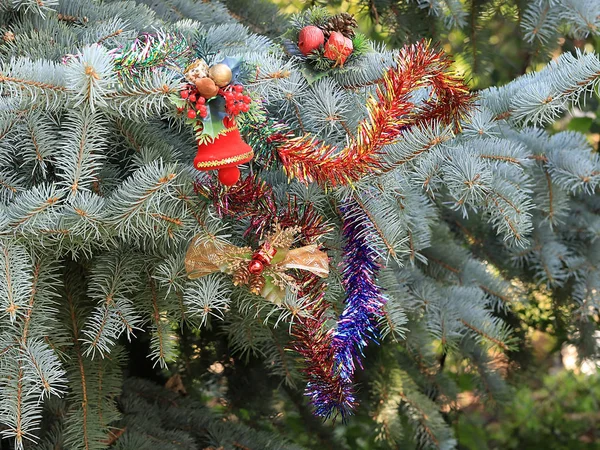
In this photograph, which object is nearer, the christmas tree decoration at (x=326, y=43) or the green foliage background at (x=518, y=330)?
the christmas tree decoration at (x=326, y=43)

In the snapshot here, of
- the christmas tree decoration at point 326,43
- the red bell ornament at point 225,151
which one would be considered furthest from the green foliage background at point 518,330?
the red bell ornament at point 225,151

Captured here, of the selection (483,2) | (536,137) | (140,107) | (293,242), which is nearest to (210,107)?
(140,107)

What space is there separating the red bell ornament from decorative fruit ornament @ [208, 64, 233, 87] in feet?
0.11

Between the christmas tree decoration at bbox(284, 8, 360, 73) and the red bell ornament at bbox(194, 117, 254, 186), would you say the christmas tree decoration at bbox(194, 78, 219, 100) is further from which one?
the christmas tree decoration at bbox(284, 8, 360, 73)

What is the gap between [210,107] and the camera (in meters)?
0.57

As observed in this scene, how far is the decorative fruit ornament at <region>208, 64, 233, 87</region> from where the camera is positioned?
1.81 feet

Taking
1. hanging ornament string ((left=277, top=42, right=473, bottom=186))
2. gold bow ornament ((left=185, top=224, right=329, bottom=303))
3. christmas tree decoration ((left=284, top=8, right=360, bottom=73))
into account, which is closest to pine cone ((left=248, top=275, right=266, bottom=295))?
gold bow ornament ((left=185, top=224, right=329, bottom=303))

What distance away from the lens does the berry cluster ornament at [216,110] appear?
553 mm

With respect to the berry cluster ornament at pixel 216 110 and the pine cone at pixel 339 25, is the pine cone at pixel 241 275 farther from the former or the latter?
the pine cone at pixel 339 25

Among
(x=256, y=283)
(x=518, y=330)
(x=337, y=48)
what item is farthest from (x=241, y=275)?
(x=518, y=330)

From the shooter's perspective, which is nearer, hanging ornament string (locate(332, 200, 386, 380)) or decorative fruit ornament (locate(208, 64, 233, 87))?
decorative fruit ornament (locate(208, 64, 233, 87))

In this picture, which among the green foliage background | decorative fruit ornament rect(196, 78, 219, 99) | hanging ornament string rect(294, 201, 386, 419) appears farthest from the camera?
→ the green foliage background

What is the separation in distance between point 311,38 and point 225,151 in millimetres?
219

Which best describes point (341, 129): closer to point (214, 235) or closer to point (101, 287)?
point (214, 235)
